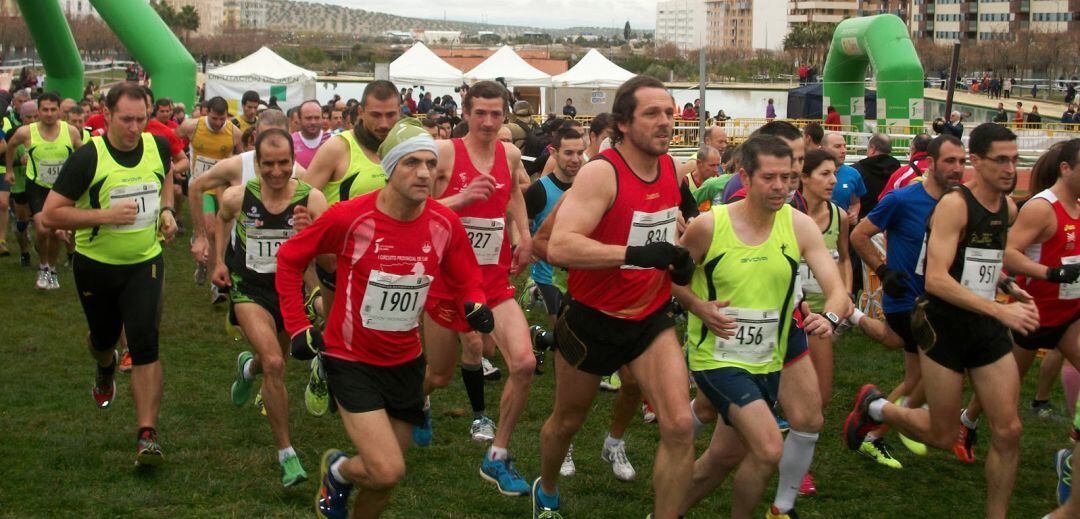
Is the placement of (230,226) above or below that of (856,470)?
above

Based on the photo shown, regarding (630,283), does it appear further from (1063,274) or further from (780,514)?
(1063,274)

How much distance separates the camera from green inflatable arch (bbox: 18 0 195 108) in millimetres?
24016

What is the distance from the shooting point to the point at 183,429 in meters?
7.45

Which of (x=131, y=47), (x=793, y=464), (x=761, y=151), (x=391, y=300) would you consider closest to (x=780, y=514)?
(x=793, y=464)

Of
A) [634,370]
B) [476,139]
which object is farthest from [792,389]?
[476,139]

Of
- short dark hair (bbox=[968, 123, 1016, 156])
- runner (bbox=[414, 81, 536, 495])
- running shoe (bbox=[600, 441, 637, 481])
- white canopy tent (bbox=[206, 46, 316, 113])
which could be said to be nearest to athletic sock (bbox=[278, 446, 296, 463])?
runner (bbox=[414, 81, 536, 495])

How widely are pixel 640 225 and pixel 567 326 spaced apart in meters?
0.61

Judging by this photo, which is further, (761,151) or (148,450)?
(148,450)

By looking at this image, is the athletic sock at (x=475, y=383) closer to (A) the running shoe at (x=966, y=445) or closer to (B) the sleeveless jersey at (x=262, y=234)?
(B) the sleeveless jersey at (x=262, y=234)

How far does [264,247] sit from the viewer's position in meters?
6.68

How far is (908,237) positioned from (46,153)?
30.7ft

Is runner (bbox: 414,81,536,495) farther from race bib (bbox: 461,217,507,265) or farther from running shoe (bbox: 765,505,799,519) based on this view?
running shoe (bbox: 765,505,799,519)

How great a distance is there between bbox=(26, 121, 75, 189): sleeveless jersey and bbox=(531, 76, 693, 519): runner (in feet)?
29.1

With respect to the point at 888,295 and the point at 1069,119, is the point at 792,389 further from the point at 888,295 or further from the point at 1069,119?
the point at 1069,119
